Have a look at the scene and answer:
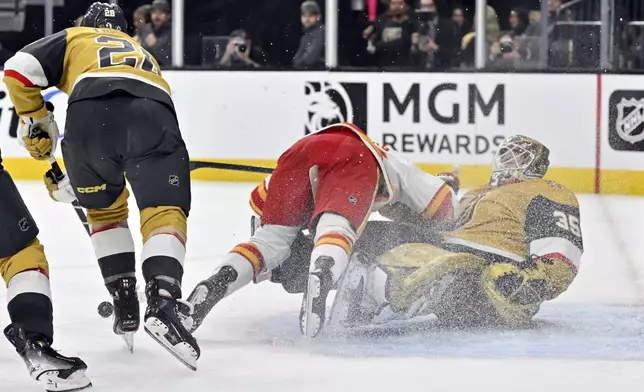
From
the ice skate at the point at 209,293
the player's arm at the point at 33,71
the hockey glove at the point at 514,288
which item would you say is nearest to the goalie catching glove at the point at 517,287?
the hockey glove at the point at 514,288

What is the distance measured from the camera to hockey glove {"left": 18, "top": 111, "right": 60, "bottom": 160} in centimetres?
379

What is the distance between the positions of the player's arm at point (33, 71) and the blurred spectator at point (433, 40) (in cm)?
521

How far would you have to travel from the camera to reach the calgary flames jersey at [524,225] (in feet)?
13.5

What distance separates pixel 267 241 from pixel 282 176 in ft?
0.70

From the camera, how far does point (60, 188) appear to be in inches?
159

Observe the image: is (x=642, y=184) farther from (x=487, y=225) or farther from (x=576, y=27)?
(x=487, y=225)

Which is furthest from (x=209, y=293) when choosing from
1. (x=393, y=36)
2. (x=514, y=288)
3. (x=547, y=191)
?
(x=393, y=36)

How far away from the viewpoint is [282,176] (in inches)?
163

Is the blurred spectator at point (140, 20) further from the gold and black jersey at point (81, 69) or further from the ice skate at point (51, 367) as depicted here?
the ice skate at point (51, 367)

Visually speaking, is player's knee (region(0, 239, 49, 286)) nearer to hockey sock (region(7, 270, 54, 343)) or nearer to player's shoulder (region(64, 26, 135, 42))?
hockey sock (region(7, 270, 54, 343))

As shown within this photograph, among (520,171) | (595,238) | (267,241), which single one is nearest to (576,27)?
(595,238)

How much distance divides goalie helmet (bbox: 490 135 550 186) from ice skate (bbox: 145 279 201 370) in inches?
57.2

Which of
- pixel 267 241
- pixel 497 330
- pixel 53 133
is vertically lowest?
pixel 497 330

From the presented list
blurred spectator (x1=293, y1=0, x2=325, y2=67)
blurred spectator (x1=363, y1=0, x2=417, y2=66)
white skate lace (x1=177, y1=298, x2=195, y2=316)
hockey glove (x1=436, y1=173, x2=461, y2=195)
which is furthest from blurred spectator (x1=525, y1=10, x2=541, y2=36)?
white skate lace (x1=177, y1=298, x2=195, y2=316)
